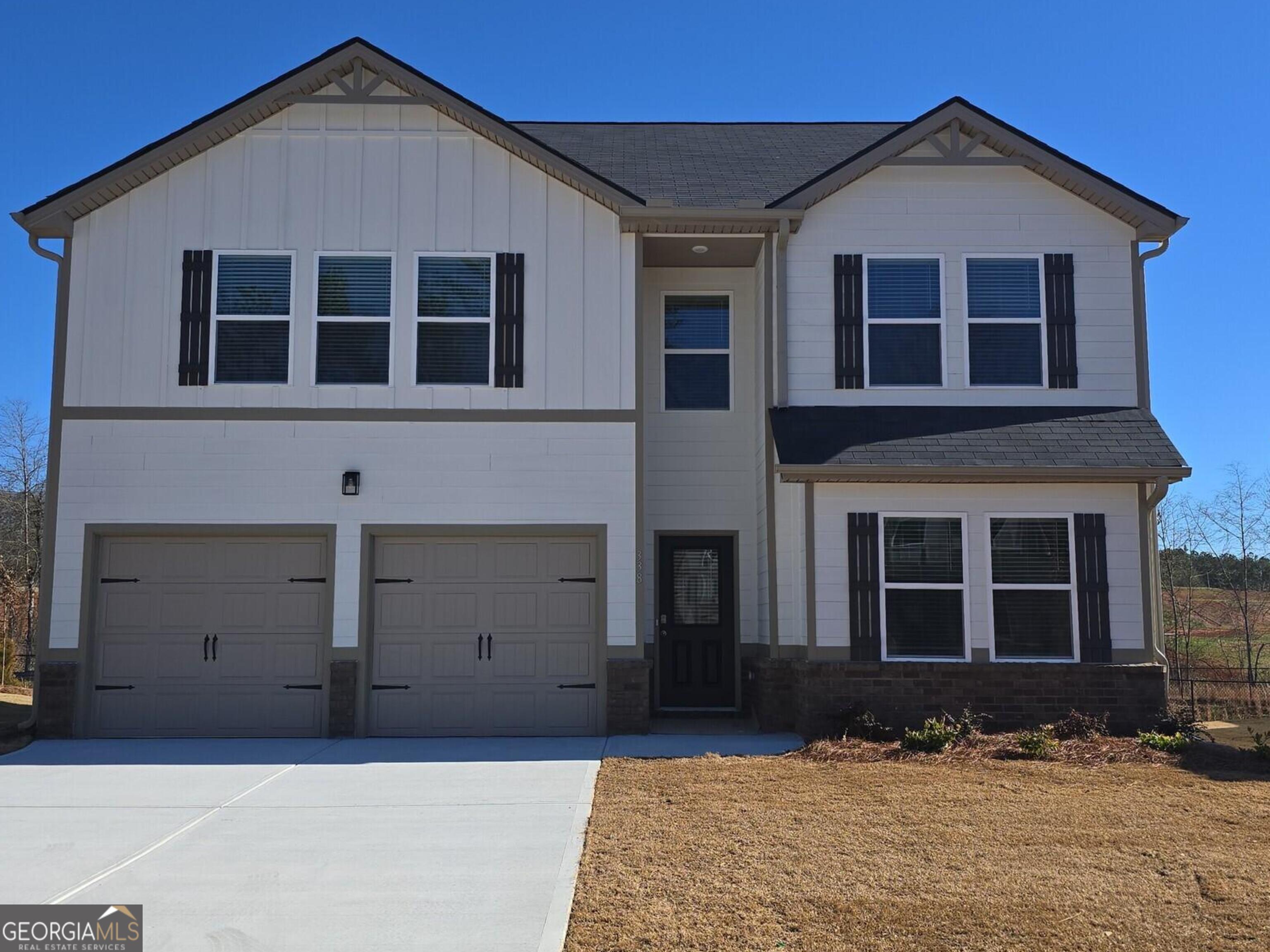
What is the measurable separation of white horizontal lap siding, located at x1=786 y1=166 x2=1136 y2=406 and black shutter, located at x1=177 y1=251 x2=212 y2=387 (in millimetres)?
6312

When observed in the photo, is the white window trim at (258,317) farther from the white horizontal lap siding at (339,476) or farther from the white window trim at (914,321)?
the white window trim at (914,321)

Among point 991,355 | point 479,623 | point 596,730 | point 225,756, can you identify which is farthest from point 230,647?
point 991,355

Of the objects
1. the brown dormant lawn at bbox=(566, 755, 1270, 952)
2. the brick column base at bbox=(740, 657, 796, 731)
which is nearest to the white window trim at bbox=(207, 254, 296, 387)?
the brown dormant lawn at bbox=(566, 755, 1270, 952)

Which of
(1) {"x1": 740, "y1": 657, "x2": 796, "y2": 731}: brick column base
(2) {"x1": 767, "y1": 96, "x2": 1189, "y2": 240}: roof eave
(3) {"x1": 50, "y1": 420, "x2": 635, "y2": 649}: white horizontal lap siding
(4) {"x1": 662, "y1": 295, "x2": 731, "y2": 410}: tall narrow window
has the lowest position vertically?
(1) {"x1": 740, "y1": 657, "x2": 796, "y2": 731}: brick column base

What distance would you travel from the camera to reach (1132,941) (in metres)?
5.23

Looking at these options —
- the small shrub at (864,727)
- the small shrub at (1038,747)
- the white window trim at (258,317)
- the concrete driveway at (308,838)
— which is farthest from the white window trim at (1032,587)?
the white window trim at (258,317)

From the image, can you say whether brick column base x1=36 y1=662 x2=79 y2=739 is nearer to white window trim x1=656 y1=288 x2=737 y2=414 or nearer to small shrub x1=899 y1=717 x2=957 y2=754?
white window trim x1=656 y1=288 x2=737 y2=414

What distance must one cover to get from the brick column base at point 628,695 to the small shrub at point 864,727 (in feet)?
6.75

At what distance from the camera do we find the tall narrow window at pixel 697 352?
43.9 ft

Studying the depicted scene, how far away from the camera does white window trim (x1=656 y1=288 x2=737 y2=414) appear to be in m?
13.3

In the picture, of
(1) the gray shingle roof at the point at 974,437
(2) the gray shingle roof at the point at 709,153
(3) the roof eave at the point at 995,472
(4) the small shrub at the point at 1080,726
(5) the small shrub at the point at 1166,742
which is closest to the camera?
(5) the small shrub at the point at 1166,742

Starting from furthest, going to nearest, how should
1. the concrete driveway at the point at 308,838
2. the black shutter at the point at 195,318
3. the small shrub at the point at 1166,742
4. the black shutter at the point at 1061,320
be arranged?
the black shutter at the point at 1061,320 < the black shutter at the point at 195,318 < the small shrub at the point at 1166,742 < the concrete driveway at the point at 308,838

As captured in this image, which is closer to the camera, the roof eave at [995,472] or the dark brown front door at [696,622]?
the roof eave at [995,472]

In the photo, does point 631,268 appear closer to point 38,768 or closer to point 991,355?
point 991,355
